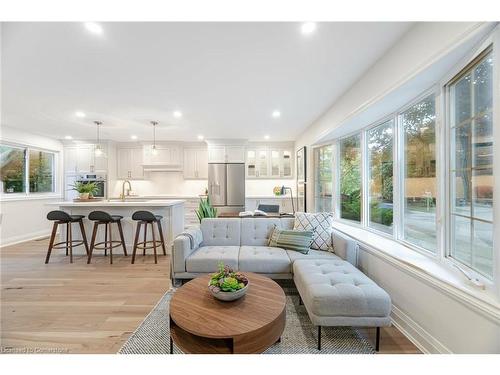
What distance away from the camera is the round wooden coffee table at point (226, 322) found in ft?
4.01

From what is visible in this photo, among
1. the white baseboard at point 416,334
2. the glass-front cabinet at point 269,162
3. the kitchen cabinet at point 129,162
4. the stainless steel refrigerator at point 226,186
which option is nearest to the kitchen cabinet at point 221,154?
the stainless steel refrigerator at point 226,186

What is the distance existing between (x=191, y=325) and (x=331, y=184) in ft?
11.4

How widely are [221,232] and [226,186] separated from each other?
9.12ft

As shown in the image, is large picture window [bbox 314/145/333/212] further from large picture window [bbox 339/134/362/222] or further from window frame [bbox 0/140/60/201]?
window frame [bbox 0/140/60/201]

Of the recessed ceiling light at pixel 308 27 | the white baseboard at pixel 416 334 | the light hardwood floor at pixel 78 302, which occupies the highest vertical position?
the recessed ceiling light at pixel 308 27

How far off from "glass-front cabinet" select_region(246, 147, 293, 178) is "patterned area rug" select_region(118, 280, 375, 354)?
14.5 feet

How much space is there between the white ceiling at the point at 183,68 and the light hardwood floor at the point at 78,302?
2.46 m

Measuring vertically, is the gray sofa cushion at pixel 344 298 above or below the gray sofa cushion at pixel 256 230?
below

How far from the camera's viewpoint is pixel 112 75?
239 centimetres

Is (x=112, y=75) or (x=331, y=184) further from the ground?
(x=112, y=75)

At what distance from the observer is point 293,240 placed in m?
2.68

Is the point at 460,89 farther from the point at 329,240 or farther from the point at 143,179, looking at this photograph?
the point at 143,179

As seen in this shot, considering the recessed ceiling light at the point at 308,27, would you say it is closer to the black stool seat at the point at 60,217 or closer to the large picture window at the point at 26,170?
the black stool seat at the point at 60,217

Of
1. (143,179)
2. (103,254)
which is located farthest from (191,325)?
(143,179)
